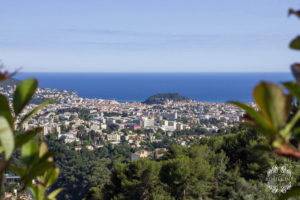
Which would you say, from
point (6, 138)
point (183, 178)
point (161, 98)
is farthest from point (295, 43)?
point (161, 98)

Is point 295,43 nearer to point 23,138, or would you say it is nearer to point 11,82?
point 23,138

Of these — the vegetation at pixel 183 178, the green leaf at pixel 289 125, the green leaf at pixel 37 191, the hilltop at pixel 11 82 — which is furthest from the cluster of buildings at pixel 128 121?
the green leaf at pixel 289 125

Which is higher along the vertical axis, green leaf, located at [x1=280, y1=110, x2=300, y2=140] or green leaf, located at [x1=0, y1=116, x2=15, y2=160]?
green leaf, located at [x1=280, y1=110, x2=300, y2=140]

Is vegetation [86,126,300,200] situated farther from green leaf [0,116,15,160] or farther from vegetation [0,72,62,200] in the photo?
green leaf [0,116,15,160]

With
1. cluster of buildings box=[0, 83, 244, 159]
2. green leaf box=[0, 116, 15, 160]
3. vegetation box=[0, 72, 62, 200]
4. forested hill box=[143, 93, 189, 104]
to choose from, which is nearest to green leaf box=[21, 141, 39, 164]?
vegetation box=[0, 72, 62, 200]

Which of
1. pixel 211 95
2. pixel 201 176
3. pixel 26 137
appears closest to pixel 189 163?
pixel 201 176

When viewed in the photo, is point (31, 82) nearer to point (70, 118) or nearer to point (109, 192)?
point (109, 192)
